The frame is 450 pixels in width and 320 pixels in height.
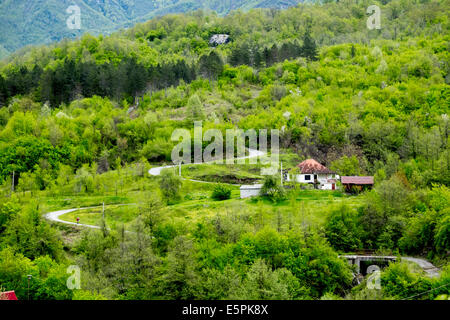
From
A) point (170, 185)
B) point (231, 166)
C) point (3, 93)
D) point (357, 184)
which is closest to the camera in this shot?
point (357, 184)

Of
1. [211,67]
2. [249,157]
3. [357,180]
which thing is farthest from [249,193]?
[211,67]

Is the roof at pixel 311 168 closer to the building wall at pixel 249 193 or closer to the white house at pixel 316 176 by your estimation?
the white house at pixel 316 176

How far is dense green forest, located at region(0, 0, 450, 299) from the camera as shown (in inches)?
1298

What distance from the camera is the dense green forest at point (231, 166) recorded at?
33.0 meters

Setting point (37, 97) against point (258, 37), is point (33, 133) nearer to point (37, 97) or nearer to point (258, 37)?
point (37, 97)

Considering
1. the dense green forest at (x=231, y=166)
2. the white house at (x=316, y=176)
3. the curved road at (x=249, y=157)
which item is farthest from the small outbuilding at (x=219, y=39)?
the white house at (x=316, y=176)

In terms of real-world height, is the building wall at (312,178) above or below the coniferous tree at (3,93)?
below

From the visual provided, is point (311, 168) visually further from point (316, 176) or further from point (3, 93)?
point (3, 93)

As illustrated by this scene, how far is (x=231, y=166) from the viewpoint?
59.8m

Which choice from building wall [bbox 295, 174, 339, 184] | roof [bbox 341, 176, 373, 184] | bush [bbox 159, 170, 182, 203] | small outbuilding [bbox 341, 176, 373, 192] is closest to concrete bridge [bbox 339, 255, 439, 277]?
small outbuilding [bbox 341, 176, 373, 192]

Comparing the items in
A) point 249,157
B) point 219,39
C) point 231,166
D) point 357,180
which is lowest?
point 357,180

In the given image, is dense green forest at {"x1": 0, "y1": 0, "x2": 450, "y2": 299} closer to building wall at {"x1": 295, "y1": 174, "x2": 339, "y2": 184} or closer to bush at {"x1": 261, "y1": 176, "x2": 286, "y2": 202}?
bush at {"x1": 261, "y1": 176, "x2": 286, "y2": 202}

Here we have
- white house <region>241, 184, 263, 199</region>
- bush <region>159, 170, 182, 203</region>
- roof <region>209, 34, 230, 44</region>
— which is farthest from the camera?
roof <region>209, 34, 230, 44</region>
